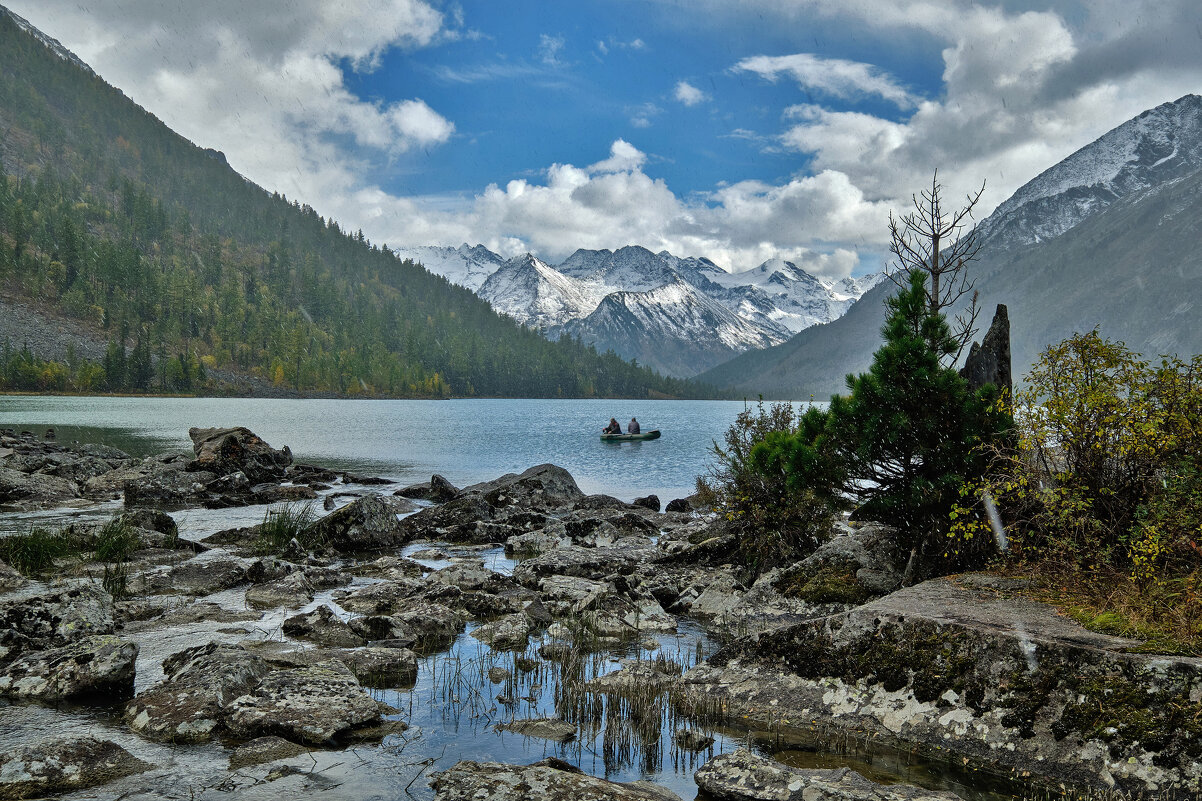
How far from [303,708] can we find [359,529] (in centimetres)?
1292

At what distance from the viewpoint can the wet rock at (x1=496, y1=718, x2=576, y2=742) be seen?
7516 millimetres

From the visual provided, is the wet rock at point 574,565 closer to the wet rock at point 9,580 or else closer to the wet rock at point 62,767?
the wet rock at point 9,580

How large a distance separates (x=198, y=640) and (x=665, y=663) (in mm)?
6622

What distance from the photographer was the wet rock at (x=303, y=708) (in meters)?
7.01

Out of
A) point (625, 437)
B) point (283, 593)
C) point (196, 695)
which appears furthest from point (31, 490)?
point (625, 437)

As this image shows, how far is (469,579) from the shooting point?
14.8 m

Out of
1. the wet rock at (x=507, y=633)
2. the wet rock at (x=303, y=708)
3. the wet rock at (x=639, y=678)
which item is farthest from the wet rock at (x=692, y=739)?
the wet rock at (x=507, y=633)

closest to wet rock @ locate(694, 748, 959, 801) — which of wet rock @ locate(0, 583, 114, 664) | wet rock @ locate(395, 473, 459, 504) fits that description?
wet rock @ locate(0, 583, 114, 664)

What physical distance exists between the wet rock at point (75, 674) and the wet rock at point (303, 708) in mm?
1750

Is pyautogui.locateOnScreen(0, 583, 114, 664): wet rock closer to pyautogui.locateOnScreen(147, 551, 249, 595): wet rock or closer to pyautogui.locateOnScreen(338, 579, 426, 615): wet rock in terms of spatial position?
pyautogui.locateOnScreen(147, 551, 249, 595): wet rock

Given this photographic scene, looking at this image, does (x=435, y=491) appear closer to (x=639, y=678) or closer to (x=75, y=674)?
(x=75, y=674)

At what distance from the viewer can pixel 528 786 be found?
5703 mm

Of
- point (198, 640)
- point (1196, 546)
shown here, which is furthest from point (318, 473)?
point (1196, 546)

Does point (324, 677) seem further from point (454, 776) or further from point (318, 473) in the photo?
point (318, 473)
